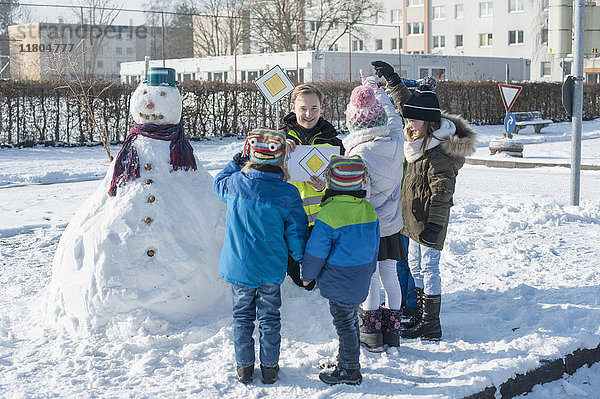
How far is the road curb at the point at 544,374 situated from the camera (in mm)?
4129

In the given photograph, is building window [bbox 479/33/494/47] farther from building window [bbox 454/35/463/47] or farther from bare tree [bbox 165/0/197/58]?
bare tree [bbox 165/0/197/58]

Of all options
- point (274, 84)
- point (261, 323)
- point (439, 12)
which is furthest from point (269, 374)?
Result: point (439, 12)

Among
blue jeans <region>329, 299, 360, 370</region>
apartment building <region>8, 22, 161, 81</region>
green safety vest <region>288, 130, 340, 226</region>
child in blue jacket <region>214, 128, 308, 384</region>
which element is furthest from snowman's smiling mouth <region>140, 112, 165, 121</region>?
apartment building <region>8, 22, 161, 81</region>

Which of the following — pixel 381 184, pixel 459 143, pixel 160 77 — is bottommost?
pixel 381 184

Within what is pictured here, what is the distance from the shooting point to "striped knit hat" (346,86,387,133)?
4418 mm

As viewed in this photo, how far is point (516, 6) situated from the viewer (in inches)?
2229

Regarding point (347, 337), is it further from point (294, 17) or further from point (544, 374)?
point (294, 17)

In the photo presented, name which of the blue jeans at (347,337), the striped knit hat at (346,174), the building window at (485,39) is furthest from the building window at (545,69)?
the blue jeans at (347,337)

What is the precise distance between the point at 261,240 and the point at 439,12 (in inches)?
2384

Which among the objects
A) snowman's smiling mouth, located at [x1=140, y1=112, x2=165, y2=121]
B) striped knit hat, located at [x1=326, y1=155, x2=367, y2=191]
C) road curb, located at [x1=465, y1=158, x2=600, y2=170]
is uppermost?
snowman's smiling mouth, located at [x1=140, y1=112, x2=165, y2=121]

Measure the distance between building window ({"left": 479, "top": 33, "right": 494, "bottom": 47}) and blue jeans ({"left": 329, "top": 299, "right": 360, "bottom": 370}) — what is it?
58351mm

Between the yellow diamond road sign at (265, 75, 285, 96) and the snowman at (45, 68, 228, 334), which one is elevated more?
Answer: the yellow diamond road sign at (265, 75, 285, 96)

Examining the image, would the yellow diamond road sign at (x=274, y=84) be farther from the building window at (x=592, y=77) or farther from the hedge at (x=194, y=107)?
the building window at (x=592, y=77)

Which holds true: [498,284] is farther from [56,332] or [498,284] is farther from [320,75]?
[320,75]
